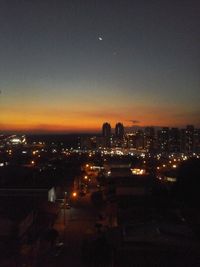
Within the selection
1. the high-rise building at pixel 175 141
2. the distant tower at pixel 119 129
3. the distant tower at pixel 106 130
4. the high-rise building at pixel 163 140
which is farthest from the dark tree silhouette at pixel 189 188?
the distant tower at pixel 119 129

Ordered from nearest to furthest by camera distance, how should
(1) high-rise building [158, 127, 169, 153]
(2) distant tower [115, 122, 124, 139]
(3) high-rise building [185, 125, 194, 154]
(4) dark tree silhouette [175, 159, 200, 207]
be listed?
1. (4) dark tree silhouette [175, 159, 200, 207]
2. (3) high-rise building [185, 125, 194, 154]
3. (1) high-rise building [158, 127, 169, 153]
4. (2) distant tower [115, 122, 124, 139]

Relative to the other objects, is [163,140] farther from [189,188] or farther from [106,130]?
[189,188]

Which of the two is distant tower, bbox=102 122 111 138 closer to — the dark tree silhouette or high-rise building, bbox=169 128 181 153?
high-rise building, bbox=169 128 181 153

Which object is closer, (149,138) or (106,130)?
(149,138)

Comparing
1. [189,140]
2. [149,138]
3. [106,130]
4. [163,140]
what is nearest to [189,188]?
[189,140]

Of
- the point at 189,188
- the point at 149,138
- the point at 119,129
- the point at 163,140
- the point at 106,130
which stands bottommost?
the point at 189,188

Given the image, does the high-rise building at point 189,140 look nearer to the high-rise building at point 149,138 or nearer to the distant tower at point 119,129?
the high-rise building at point 149,138

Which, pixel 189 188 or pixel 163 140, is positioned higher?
pixel 163 140

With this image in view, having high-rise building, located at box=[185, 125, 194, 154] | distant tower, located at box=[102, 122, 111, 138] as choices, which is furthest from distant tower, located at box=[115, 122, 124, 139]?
high-rise building, located at box=[185, 125, 194, 154]

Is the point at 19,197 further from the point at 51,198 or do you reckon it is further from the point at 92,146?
the point at 92,146

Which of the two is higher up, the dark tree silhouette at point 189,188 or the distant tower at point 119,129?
the distant tower at point 119,129

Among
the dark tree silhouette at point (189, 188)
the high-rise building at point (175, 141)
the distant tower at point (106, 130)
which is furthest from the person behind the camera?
the distant tower at point (106, 130)

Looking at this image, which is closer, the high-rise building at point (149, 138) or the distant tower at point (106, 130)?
the high-rise building at point (149, 138)
